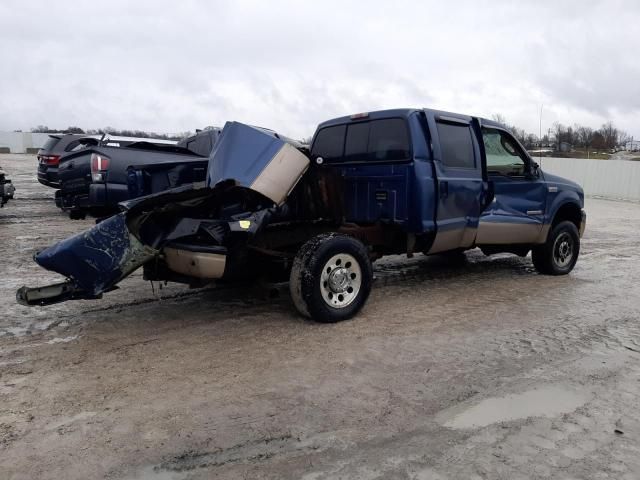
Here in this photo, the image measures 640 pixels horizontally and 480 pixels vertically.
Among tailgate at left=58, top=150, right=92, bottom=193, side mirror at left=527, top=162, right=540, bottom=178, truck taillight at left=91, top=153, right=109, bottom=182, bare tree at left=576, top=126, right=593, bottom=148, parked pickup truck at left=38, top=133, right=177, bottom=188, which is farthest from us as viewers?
bare tree at left=576, top=126, right=593, bottom=148

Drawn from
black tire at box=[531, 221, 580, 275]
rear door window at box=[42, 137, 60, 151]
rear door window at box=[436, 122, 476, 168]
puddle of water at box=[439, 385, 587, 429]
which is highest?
rear door window at box=[42, 137, 60, 151]

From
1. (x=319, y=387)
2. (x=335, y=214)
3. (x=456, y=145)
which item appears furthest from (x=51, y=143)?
(x=319, y=387)

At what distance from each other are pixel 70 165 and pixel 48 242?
1.83m

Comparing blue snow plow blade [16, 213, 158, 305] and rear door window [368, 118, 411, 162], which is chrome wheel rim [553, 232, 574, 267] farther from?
blue snow plow blade [16, 213, 158, 305]

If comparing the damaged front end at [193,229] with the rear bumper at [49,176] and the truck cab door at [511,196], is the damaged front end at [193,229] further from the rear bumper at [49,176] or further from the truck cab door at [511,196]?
the rear bumper at [49,176]

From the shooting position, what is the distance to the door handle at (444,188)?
19.0ft

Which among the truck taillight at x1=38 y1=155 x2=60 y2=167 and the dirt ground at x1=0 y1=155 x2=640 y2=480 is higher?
the truck taillight at x1=38 y1=155 x2=60 y2=167

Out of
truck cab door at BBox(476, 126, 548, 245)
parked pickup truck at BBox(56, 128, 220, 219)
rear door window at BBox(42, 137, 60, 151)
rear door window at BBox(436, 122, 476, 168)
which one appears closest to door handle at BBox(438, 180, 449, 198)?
rear door window at BBox(436, 122, 476, 168)

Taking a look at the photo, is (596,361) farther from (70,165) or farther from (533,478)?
(70,165)

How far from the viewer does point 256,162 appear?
15.6 ft

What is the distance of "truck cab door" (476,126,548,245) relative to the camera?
6605 millimetres

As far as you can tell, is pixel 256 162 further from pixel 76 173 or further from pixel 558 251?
pixel 76 173

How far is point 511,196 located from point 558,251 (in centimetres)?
134

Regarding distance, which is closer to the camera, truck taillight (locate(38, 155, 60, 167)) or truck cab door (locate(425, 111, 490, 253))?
truck cab door (locate(425, 111, 490, 253))
